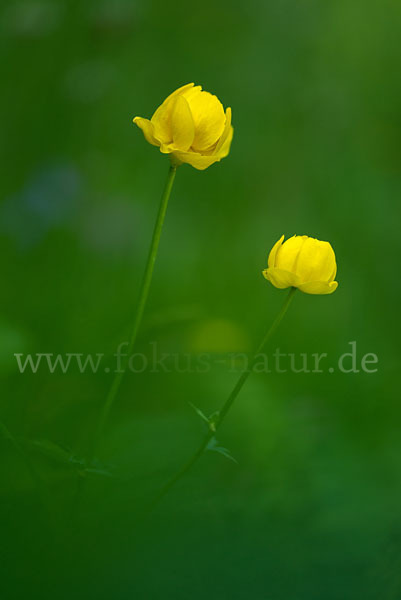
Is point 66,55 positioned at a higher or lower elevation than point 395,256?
higher

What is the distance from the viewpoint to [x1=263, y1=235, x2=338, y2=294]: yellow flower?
848 millimetres

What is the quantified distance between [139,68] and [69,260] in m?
0.72

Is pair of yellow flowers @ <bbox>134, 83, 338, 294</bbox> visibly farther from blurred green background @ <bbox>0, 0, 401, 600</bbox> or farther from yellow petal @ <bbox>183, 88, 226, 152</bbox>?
blurred green background @ <bbox>0, 0, 401, 600</bbox>

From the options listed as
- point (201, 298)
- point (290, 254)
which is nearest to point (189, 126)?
point (290, 254)

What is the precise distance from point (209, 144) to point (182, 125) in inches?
1.9

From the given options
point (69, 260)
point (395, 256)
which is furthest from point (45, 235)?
point (395, 256)

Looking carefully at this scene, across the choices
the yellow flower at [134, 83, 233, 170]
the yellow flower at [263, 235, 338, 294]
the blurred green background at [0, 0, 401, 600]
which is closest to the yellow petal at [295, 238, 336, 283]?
the yellow flower at [263, 235, 338, 294]

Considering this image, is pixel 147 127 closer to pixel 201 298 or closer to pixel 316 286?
pixel 316 286

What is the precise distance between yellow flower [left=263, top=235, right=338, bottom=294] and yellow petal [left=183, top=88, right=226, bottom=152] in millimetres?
166

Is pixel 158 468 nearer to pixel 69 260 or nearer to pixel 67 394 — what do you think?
pixel 67 394

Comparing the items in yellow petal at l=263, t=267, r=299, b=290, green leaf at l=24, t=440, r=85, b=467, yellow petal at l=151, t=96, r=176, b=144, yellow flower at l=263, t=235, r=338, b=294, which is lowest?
green leaf at l=24, t=440, r=85, b=467

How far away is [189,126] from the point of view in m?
0.82

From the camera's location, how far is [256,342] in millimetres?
1334

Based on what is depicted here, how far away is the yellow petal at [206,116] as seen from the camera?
2.72 ft
